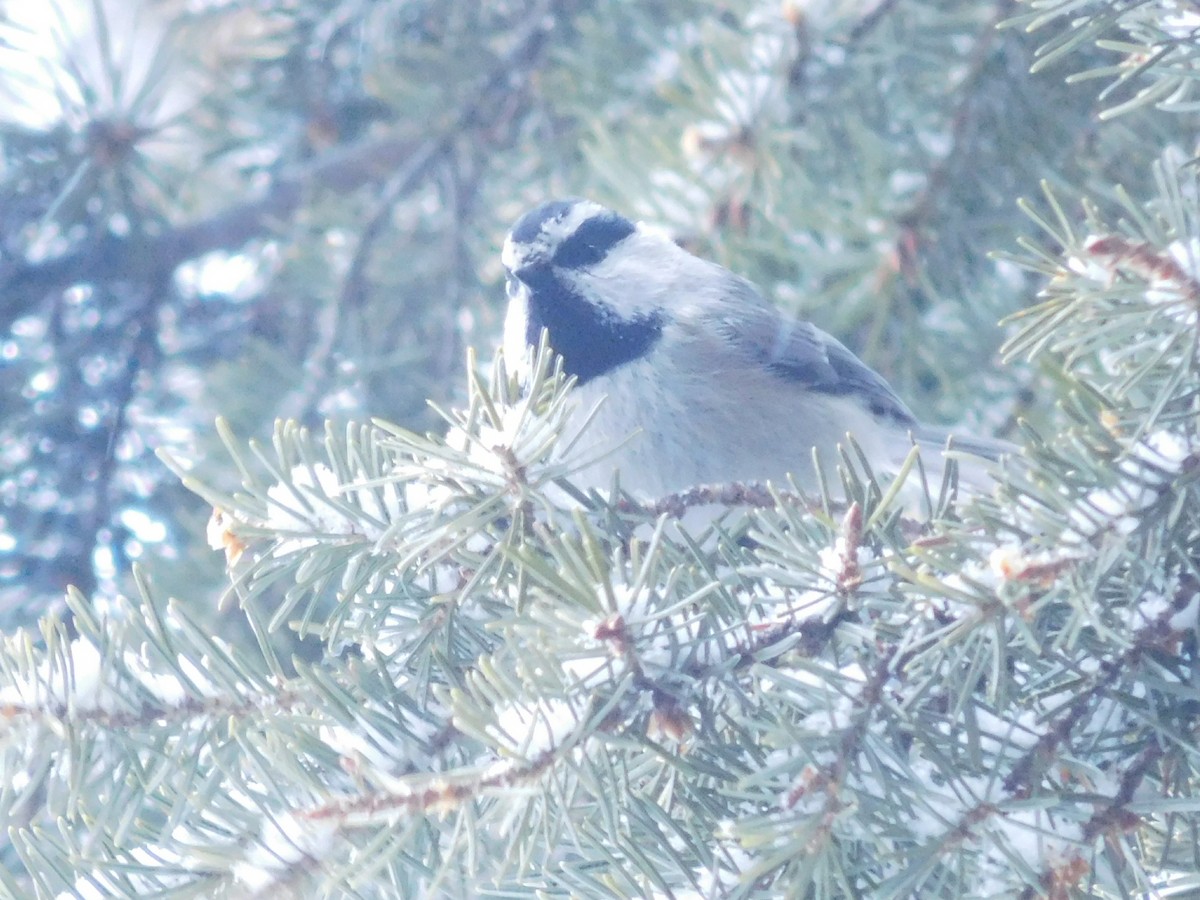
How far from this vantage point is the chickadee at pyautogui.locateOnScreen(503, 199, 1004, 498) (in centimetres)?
205

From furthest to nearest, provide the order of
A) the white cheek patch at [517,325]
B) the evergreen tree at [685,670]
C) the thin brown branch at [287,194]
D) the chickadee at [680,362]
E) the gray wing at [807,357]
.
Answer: the thin brown branch at [287,194], the gray wing at [807,357], the white cheek patch at [517,325], the chickadee at [680,362], the evergreen tree at [685,670]

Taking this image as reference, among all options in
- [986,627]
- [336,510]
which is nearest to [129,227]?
[336,510]

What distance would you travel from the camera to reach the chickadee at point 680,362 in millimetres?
2049

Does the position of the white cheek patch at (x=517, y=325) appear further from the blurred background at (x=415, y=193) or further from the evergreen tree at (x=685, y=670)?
the evergreen tree at (x=685, y=670)

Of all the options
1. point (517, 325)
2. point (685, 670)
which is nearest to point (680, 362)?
point (517, 325)

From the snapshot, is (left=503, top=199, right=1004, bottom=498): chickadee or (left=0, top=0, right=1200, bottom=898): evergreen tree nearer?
(left=0, top=0, right=1200, bottom=898): evergreen tree

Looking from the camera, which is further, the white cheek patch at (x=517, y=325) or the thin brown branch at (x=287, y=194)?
the thin brown branch at (x=287, y=194)

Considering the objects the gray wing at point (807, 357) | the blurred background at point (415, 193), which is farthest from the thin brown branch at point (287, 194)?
the gray wing at point (807, 357)

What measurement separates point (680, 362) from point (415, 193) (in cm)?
104

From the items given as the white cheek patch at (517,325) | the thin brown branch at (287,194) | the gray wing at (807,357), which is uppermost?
the thin brown branch at (287,194)

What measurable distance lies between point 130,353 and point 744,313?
1.27 m

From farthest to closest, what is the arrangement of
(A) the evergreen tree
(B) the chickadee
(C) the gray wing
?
(C) the gray wing, (B) the chickadee, (A) the evergreen tree

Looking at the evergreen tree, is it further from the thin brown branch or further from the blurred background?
the thin brown branch

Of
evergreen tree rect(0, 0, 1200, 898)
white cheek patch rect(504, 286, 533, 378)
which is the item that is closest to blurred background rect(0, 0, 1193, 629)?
white cheek patch rect(504, 286, 533, 378)
